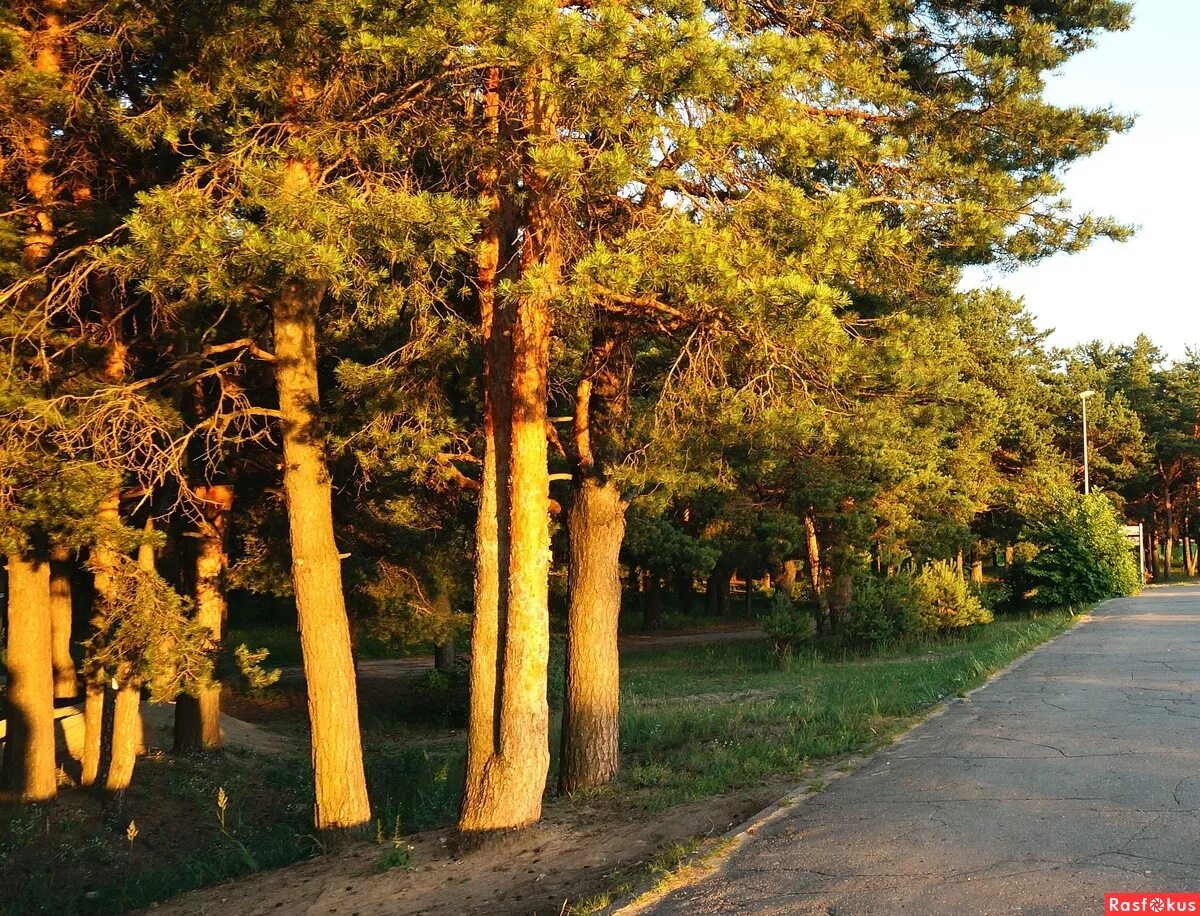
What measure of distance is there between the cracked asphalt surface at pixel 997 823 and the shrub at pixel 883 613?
13478 millimetres

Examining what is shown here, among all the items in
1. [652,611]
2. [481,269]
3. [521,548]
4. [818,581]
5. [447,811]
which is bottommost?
[652,611]

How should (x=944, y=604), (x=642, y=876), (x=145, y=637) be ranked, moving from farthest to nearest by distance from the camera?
(x=944, y=604) < (x=145, y=637) < (x=642, y=876)

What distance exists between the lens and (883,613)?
Answer: 2477cm

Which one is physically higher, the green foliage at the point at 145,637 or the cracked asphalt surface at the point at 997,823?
the green foliage at the point at 145,637

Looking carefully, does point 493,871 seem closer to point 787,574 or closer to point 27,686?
point 27,686

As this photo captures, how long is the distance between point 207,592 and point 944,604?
17.1 meters

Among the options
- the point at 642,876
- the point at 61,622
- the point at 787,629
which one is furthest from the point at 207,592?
the point at 787,629

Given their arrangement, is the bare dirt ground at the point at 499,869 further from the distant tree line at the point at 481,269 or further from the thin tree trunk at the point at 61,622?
the thin tree trunk at the point at 61,622

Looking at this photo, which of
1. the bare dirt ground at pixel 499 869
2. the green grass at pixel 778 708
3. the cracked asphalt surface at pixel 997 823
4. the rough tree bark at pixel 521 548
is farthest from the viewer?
the green grass at pixel 778 708

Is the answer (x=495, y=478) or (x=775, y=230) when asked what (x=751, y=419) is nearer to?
(x=775, y=230)

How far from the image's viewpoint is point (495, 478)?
31.6ft

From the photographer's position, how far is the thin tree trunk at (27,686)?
1304 cm

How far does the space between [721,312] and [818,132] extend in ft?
5.66

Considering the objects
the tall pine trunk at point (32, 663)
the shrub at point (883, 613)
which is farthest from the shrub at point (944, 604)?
the tall pine trunk at point (32, 663)
